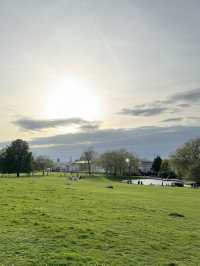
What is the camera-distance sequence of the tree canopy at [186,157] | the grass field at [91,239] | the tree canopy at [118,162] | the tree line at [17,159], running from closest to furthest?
the grass field at [91,239] < the tree canopy at [186,157] < the tree line at [17,159] < the tree canopy at [118,162]

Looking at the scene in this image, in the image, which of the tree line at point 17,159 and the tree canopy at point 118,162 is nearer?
the tree line at point 17,159

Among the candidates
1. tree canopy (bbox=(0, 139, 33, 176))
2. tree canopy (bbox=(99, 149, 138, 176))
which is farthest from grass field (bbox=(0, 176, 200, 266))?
tree canopy (bbox=(99, 149, 138, 176))

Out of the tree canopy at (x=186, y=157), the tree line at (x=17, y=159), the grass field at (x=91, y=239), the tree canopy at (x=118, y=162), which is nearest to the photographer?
the grass field at (x=91, y=239)

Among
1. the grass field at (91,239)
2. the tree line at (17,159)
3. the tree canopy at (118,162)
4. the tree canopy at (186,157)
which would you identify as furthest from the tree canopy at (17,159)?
the grass field at (91,239)

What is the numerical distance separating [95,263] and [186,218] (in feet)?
51.5

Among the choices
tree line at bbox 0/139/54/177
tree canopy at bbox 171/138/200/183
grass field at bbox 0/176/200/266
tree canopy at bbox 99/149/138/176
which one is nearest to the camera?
grass field at bbox 0/176/200/266

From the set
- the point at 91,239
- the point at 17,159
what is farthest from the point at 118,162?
the point at 91,239

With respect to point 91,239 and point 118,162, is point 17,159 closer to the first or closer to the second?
point 118,162

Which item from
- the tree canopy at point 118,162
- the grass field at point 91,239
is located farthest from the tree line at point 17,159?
the grass field at point 91,239

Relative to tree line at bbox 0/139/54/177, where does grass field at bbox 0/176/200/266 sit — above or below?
below

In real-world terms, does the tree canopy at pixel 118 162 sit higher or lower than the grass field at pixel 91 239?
higher

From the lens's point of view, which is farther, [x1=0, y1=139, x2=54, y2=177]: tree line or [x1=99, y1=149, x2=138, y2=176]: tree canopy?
[x1=99, y1=149, x2=138, y2=176]: tree canopy

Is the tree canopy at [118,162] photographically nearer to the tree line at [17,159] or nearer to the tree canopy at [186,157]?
the tree line at [17,159]

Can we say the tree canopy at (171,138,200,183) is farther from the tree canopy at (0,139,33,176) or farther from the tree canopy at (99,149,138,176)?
the tree canopy at (99,149,138,176)
